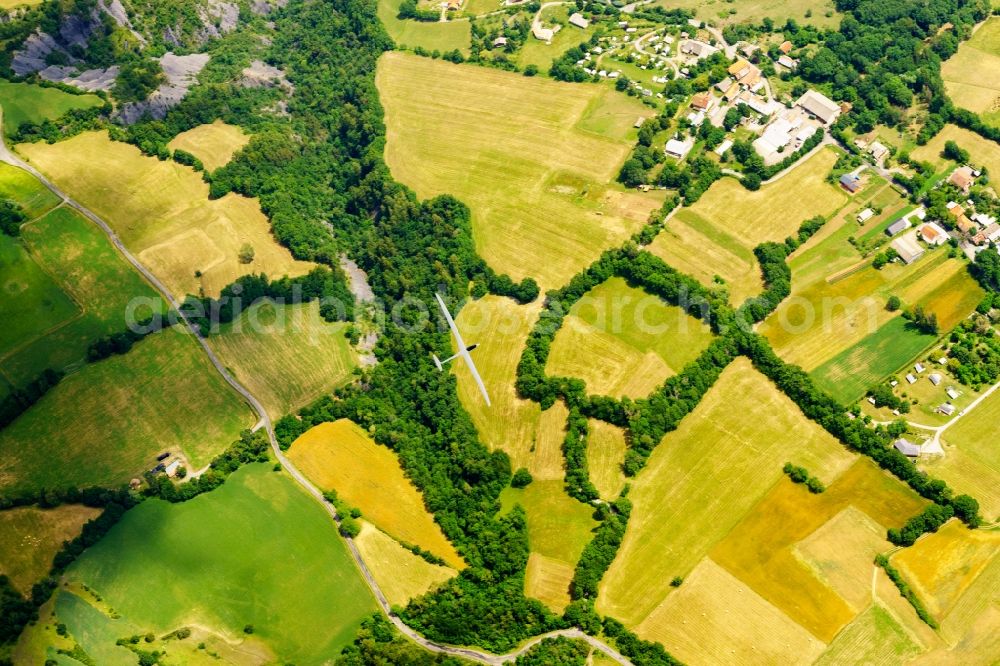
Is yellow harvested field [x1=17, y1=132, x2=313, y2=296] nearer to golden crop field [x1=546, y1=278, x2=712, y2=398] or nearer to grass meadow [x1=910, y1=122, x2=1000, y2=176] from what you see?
golden crop field [x1=546, y1=278, x2=712, y2=398]

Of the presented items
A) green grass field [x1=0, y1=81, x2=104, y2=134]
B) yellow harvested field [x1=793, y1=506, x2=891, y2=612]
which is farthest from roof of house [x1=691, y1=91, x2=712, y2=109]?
green grass field [x1=0, y1=81, x2=104, y2=134]

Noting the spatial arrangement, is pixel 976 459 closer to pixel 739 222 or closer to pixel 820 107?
pixel 739 222

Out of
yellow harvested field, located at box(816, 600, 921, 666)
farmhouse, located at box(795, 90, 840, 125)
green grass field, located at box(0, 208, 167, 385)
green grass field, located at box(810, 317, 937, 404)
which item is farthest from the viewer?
farmhouse, located at box(795, 90, 840, 125)

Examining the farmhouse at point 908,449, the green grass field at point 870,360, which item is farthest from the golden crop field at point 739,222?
the farmhouse at point 908,449

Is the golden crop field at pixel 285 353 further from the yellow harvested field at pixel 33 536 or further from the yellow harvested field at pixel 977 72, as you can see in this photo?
the yellow harvested field at pixel 977 72

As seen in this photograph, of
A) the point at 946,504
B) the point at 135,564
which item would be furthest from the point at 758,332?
the point at 135,564

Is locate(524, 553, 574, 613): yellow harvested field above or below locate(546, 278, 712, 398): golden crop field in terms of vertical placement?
below
